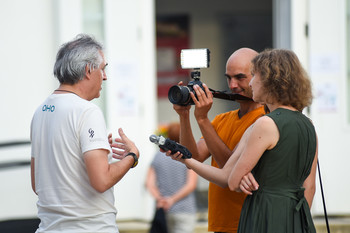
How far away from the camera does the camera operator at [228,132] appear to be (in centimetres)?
267

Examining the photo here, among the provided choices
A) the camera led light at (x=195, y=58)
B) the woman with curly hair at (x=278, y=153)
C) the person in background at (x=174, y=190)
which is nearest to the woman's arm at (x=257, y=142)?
the woman with curly hair at (x=278, y=153)

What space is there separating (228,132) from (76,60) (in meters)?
0.88

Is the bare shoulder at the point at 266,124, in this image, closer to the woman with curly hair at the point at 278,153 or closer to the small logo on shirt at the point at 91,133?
the woman with curly hair at the point at 278,153

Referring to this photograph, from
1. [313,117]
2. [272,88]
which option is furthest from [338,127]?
[272,88]

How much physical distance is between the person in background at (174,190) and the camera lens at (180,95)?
1878 mm

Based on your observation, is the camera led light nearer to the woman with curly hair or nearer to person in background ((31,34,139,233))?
the woman with curly hair

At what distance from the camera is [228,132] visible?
283 cm

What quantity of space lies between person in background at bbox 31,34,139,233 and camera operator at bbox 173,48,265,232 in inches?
16.8

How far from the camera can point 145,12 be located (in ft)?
18.4

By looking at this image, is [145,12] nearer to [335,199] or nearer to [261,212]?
[335,199]

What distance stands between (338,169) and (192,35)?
3453mm

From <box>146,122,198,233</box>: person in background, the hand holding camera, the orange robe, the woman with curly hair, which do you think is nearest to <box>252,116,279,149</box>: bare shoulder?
the woman with curly hair

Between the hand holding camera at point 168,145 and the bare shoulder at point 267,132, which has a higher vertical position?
the bare shoulder at point 267,132

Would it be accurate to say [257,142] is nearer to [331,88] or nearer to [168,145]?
[168,145]
